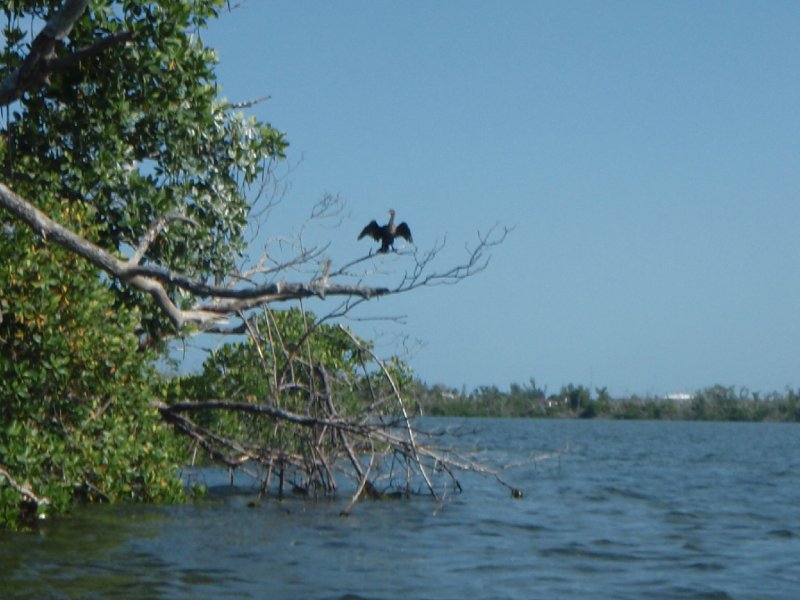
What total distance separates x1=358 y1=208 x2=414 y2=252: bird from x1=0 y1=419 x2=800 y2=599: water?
3006mm

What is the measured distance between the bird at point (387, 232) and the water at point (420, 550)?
301cm

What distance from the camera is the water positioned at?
33.5 ft

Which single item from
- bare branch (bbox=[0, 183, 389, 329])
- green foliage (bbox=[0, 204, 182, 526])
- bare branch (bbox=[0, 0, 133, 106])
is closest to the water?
green foliage (bbox=[0, 204, 182, 526])

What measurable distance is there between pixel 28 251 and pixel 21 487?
2.11m

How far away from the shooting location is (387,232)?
10.8 m

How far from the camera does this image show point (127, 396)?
39.8 feet

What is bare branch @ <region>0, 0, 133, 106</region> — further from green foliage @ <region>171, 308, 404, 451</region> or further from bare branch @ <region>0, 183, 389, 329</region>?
green foliage @ <region>171, 308, 404, 451</region>

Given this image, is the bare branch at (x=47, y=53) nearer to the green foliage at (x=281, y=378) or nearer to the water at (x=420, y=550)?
the water at (x=420, y=550)

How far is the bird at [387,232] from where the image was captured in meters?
10.7

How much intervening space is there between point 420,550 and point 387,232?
370cm

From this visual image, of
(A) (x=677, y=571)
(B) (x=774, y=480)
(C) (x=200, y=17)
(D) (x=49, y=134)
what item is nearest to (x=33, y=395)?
(D) (x=49, y=134)

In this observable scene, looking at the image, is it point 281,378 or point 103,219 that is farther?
point 281,378

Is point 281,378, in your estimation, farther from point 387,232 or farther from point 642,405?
point 642,405

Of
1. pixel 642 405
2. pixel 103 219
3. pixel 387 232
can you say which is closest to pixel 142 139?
pixel 103 219
